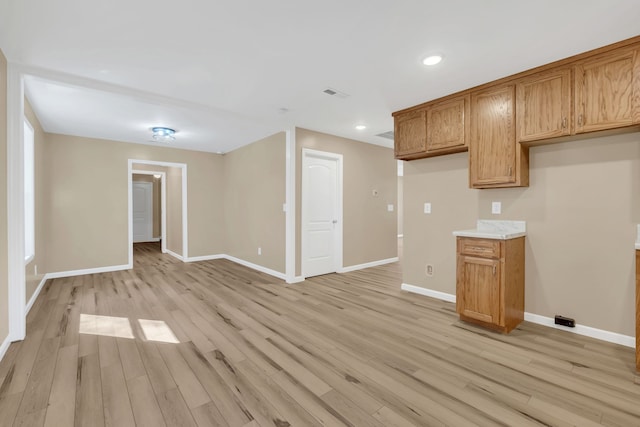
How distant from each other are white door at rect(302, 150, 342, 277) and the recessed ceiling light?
2.48m

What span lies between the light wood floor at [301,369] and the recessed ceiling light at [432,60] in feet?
8.17

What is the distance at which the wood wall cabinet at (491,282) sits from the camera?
2.71 meters

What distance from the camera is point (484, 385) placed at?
193cm

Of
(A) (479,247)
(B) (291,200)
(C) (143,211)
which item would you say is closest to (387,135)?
(B) (291,200)

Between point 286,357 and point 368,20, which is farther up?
point 368,20

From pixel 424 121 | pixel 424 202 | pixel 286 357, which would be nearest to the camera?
pixel 286 357

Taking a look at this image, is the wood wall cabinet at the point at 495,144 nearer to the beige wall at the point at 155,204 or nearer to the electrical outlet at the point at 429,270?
the electrical outlet at the point at 429,270

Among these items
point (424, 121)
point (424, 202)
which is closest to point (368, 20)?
point (424, 121)

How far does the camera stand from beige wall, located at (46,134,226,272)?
4.98 meters

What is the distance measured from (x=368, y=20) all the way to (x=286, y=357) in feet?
8.49

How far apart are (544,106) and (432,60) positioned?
1.16 m

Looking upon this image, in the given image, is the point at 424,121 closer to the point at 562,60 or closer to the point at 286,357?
the point at 562,60

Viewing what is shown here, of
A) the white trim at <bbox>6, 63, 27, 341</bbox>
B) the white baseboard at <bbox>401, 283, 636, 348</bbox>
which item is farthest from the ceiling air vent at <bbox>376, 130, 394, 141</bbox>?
the white trim at <bbox>6, 63, 27, 341</bbox>

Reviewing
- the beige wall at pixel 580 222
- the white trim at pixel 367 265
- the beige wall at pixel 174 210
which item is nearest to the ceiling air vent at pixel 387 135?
the beige wall at pixel 580 222
